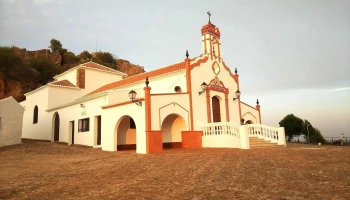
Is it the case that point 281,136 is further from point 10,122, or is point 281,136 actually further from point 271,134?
point 10,122

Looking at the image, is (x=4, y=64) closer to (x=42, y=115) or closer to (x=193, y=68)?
(x=42, y=115)

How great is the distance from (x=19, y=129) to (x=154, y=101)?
36.2 ft

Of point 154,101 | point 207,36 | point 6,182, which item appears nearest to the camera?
point 6,182

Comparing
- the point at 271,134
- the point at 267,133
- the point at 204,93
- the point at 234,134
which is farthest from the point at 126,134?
the point at 271,134

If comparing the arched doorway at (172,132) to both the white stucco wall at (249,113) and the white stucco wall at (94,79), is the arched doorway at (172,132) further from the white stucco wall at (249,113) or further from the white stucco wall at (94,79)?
the white stucco wall at (94,79)

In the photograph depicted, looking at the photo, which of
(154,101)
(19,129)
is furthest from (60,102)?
(154,101)

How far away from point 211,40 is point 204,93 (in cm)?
488

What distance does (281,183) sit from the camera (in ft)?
20.0

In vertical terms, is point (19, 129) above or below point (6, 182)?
above

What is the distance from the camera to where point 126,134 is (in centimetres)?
1964

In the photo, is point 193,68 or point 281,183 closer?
point 281,183

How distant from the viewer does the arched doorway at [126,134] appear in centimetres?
1928

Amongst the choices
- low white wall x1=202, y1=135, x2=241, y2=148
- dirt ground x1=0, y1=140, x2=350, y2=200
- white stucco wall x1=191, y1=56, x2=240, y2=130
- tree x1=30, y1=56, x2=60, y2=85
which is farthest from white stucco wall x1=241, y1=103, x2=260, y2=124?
tree x1=30, y1=56, x2=60, y2=85

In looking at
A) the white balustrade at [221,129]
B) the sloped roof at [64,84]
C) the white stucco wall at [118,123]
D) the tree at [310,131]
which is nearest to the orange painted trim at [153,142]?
the white stucco wall at [118,123]
